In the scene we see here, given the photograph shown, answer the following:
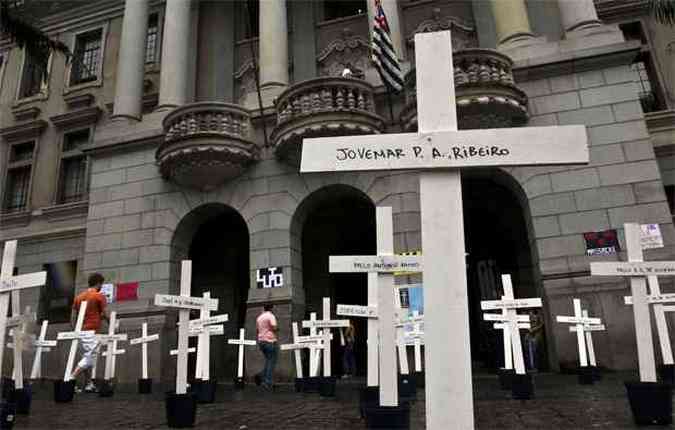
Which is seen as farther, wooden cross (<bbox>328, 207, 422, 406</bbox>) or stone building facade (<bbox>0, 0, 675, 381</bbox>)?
stone building facade (<bbox>0, 0, 675, 381</bbox>)

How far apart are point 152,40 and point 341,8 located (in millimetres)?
8584

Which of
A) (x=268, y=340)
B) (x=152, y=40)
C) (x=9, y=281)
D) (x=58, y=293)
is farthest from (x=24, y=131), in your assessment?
(x=9, y=281)

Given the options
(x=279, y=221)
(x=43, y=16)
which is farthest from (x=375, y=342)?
(x=43, y=16)

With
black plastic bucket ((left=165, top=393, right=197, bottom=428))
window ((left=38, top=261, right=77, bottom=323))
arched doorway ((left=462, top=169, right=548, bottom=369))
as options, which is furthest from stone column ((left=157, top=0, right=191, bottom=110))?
black plastic bucket ((left=165, top=393, right=197, bottom=428))

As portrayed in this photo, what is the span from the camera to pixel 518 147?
346 cm

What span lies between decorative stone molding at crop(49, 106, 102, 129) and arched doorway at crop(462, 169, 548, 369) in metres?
15.7

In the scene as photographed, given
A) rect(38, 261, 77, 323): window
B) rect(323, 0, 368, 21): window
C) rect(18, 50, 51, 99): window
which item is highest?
rect(323, 0, 368, 21): window

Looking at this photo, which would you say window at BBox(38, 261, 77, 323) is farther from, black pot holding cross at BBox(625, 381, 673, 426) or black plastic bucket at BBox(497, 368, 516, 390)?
black pot holding cross at BBox(625, 381, 673, 426)

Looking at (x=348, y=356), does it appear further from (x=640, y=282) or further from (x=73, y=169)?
(x=73, y=169)

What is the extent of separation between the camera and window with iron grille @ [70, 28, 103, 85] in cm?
2404

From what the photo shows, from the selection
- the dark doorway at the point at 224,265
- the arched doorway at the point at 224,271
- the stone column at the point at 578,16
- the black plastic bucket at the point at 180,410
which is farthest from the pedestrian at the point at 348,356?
the stone column at the point at 578,16

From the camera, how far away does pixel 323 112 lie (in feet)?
46.0

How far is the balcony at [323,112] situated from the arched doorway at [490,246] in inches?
149

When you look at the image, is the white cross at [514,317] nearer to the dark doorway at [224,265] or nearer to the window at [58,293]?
the dark doorway at [224,265]
